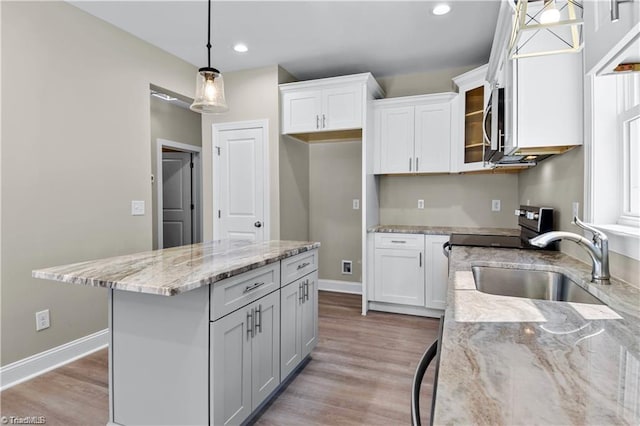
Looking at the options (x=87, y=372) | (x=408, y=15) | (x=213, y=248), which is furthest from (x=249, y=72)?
(x=87, y=372)

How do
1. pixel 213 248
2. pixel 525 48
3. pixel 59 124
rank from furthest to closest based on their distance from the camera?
pixel 59 124 → pixel 213 248 → pixel 525 48

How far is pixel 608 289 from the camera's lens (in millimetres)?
1271

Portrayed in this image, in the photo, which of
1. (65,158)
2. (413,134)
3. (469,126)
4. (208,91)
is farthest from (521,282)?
(65,158)

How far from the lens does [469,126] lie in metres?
3.58

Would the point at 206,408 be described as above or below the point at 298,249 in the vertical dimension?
below

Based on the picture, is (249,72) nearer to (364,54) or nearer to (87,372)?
(364,54)

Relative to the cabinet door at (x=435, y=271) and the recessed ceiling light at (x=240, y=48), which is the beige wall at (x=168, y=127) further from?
the cabinet door at (x=435, y=271)

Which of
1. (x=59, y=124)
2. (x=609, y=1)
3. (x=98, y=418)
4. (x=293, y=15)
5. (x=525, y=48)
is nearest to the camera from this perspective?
(x=609, y=1)

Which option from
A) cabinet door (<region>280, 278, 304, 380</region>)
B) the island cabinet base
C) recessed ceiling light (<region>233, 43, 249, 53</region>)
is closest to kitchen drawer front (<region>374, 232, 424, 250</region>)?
cabinet door (<region>280, 278, 304, 380</region>)

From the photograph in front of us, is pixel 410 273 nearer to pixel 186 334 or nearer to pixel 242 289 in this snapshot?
pixel 242 289

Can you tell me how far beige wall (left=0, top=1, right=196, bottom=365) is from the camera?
91.8 inches

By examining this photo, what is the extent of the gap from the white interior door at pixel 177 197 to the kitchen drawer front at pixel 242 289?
390 centimetres

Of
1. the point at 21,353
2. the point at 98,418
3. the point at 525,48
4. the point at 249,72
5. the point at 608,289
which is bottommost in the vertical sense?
the point at 98,418

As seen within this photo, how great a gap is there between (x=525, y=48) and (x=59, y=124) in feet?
10.3
